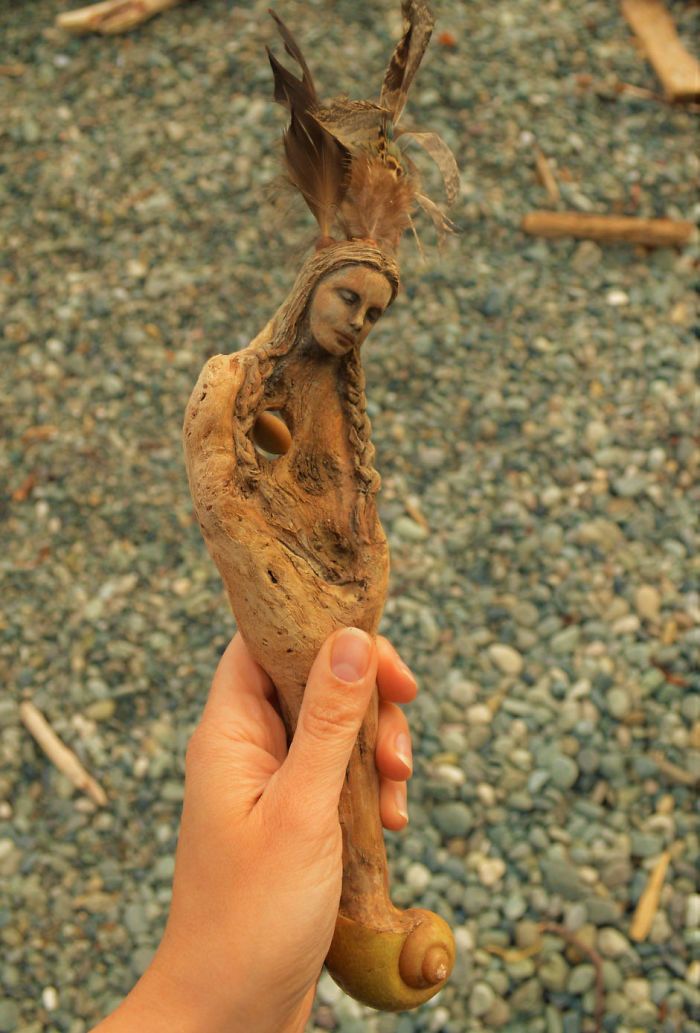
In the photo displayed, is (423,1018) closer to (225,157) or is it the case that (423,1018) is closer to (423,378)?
(423,378)

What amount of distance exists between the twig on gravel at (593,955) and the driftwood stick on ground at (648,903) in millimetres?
139

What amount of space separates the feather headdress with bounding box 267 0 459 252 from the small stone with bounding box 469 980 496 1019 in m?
2.14

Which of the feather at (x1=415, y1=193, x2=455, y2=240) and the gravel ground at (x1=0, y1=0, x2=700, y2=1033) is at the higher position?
A: the feather at (x1=415, y1=193, x2=455, y2=240)

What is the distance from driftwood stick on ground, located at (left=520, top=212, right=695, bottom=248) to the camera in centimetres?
430

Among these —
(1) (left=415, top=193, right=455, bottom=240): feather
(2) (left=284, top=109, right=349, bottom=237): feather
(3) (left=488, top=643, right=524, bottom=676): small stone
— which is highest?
(2) (left=284, top=109, right=349, bottom=237): feather

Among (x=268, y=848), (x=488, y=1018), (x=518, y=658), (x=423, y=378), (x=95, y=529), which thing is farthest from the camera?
Answer: (x=423, y=378)

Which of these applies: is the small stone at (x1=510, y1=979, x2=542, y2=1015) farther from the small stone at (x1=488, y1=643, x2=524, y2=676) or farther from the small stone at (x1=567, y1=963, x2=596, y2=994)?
the small stone at (x1=488, y1=643, x2=524, y2=676)

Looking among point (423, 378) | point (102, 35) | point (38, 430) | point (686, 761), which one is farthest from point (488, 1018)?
point (102, 35)

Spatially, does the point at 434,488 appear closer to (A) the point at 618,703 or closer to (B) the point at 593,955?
(A) the point at 618,703

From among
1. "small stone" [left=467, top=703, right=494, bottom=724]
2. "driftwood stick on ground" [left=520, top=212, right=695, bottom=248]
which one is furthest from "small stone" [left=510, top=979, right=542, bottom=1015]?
"driftwood stick on ground" [left=520, top=212, right=695, bottom=248]

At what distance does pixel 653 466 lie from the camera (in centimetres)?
378

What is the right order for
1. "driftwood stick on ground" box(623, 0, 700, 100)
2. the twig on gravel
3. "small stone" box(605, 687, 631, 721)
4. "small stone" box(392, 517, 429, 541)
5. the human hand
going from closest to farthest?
the human hand < the twig on gravel < "small stone" box(605, 687, 631, 721) < "small stone" box(392, 517, 429, 541) < "driftwood stick on ground" box(623, 0, 700, 100)

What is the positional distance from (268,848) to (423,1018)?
1431mm

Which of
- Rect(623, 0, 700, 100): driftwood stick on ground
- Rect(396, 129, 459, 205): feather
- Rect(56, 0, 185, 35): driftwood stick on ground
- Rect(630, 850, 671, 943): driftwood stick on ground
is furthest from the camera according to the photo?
Rect(56, 0, 185, 35): driftwood stick on ground
